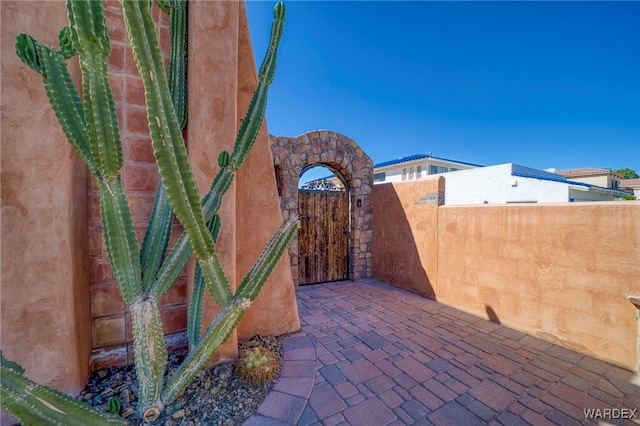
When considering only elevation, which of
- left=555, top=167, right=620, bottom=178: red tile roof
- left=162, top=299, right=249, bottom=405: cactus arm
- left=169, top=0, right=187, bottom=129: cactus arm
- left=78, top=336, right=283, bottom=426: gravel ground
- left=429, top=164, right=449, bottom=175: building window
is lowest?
left=78, top=336, right=283, bottom=426: gravel ground

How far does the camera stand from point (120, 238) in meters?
1.40

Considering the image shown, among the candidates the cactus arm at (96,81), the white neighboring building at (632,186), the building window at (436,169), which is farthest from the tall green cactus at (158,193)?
the white neighboring building at (632,186)

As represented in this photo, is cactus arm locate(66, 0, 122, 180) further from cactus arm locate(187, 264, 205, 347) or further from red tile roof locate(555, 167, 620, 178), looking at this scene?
red tile roof locate(555, 167, 620, 178)

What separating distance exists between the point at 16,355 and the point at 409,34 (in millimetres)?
10336

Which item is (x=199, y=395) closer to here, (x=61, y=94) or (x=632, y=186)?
(x=61, y=94)

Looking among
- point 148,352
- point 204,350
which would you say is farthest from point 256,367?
point 148,352

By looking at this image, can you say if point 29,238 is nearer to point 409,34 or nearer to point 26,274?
point 26,274

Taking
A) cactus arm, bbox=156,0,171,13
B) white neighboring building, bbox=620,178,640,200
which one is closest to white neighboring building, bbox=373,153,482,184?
white neighboring building, bbox=620,178,640,200

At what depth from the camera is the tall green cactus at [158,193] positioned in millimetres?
1162

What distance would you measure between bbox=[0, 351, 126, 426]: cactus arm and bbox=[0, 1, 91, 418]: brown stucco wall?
66 cm

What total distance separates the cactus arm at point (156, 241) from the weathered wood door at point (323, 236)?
3.61m

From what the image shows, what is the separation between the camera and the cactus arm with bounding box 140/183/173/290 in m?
1.59

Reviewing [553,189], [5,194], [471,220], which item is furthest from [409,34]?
[5,194]

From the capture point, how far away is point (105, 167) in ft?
4.25
